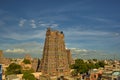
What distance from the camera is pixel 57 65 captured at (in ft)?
295

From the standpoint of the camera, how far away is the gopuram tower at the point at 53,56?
87875mm

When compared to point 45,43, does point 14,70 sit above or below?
below

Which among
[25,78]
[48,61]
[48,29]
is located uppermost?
[48,29]

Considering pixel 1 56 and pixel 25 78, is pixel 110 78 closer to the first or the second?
pixel 25 78

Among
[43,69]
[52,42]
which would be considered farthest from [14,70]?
[52,42]

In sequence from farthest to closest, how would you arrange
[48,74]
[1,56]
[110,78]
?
[1,56], [48,74], [110,78]

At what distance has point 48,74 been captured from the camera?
85.7 meters

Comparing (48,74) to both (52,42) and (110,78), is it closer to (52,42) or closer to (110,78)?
(52,42)

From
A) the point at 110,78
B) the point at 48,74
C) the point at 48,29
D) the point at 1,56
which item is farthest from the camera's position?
the point at 1,56

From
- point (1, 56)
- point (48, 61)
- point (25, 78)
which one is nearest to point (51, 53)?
point (48, 61)

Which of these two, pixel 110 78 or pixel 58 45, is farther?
pixel 58 45

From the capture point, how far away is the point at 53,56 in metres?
89.7

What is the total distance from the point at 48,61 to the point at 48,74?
18.4ft

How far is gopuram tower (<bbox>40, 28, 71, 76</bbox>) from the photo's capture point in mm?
87875
